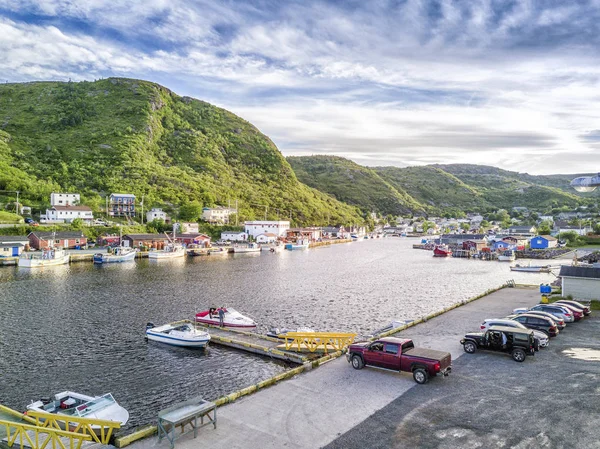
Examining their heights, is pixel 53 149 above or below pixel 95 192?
above

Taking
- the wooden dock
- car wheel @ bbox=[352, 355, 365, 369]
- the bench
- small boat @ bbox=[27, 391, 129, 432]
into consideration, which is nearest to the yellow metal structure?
the wooden dock

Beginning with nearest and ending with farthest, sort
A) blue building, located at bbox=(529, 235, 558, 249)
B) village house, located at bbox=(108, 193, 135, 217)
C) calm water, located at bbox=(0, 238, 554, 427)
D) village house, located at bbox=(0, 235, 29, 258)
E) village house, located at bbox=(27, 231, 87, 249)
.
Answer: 1. calm water, located at bbox=(0, 238, 554, 427)
2. village house, located at bbox=(0, 235, 29, 258)
3. village house, located at bbox=(27, 231, 87, 249)
4. blue building, located at bbox=(529, 235, 558, 249)
5. village house, located at bbox=(108, 193, 135, 217)

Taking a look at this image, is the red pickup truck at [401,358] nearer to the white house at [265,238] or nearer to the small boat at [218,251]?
the small boat at [218,251]

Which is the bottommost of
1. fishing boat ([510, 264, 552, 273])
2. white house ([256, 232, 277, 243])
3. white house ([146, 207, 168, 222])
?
fishing boat ([510, 264, 552, 273])

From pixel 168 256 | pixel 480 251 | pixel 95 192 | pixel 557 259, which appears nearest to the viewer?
pixel 168 256

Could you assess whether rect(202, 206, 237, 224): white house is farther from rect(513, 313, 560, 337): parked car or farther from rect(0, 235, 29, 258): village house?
rect(513, 313, 560, 337): parked car

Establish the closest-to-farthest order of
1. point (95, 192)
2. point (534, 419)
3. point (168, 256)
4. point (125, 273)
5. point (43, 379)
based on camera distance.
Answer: point (534, 419)
point (43, 379)
point (125, 273)
point (168, 256)
point (95, 192)

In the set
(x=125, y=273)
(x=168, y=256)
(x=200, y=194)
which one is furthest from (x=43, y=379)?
A: (x=200, y=194)

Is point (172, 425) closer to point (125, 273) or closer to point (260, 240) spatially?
point (125, 273)
